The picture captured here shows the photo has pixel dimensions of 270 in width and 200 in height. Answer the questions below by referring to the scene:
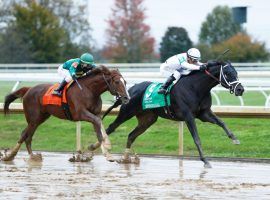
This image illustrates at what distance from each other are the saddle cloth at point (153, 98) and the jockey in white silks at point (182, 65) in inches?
5.2

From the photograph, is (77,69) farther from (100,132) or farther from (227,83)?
(227,83)

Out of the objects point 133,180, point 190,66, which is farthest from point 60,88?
point 133,180

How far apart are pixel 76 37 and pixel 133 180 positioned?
1787 inches

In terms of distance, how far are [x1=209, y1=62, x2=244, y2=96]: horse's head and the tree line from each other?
26.6 metres

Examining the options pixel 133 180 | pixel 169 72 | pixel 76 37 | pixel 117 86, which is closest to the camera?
pixel 133 180

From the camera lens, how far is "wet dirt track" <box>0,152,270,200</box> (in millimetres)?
9453

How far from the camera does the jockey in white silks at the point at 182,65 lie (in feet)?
45.6

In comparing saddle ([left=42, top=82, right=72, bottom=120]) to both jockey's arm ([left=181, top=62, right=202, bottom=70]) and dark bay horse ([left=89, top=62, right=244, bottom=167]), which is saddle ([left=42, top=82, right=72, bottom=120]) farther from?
jockey's arm ([left=181, top=62, right=202, bottom=70])

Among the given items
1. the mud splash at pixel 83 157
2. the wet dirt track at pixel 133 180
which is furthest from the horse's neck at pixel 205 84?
the mud splash at pixel 83 157

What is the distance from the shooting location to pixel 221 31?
2547 inches

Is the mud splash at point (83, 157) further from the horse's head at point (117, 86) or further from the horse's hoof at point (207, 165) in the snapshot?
the horse's hoof at point (207, 165)

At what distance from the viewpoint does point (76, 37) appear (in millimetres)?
55938

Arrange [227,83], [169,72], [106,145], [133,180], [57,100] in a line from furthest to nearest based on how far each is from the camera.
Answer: [169,72] → [57,100] → [227,83] → [106,145] → [133,180]

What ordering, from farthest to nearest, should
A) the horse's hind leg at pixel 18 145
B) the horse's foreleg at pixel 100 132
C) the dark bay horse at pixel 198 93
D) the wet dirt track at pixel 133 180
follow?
1. the horse's hind leg at pixel 18 145
2. the dark bay horse at pixel 198 93
3. the horse's foreleg at pixel 100 132
4. the wet dirt track at pixel 133 180
